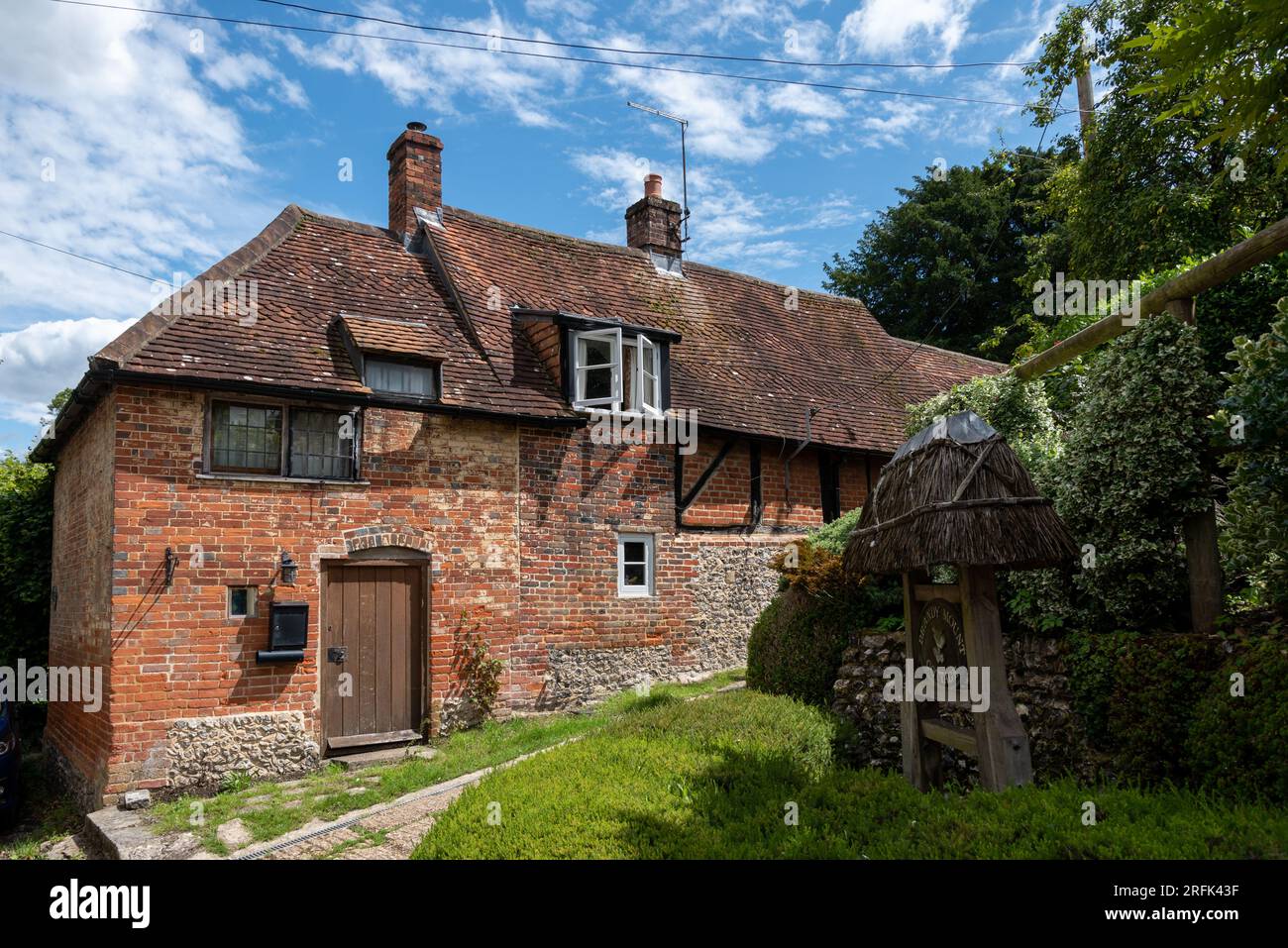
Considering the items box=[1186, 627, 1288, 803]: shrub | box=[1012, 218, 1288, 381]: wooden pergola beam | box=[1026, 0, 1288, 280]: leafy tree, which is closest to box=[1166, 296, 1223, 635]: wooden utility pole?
box=[1186, 627, 1288, 803]: shrub

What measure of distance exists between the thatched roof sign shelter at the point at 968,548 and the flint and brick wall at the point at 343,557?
6933 millimetres

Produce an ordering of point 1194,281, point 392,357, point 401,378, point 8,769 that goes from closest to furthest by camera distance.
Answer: point 1194,281
point 8,769
point 392,357
point 401,378

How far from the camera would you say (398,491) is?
11492 mm

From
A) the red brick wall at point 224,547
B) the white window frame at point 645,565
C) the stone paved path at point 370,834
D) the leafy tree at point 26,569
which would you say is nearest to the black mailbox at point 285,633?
the red brick wall at point 224,547

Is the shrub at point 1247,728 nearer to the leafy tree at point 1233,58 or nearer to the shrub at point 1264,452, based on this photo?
the shrub at point 1264,452

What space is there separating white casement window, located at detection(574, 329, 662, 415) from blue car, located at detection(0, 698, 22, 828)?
29.0 feet

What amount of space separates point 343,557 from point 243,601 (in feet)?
4.28

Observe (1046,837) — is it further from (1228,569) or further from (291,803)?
(291,803)

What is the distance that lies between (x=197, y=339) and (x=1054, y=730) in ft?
34.8

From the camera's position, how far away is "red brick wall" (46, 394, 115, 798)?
9.98 metres

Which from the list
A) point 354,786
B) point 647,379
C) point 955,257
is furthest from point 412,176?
point 955,257

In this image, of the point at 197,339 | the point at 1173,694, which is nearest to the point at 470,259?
the point at 197,339

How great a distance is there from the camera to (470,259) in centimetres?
1477

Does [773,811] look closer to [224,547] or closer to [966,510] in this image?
[966,510]
